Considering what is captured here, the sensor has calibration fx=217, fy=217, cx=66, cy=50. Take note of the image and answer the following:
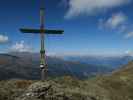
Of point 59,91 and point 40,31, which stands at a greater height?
point 40,31

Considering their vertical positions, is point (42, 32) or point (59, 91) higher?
point (42, 32)

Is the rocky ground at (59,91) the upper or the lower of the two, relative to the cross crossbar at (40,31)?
lower

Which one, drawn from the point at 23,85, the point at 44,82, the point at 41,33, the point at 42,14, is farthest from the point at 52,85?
the point at 42,14

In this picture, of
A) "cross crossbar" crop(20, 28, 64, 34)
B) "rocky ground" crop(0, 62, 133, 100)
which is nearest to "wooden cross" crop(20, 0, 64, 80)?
"cross crossbar" crop(20, 28, 64, 34)

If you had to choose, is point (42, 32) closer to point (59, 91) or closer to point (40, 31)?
point (40, 31)

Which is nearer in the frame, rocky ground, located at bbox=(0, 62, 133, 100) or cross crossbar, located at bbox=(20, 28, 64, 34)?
rocky ground, located at bbox=(0, 62, 133, 100)

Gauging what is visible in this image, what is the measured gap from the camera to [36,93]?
2314 centimetres

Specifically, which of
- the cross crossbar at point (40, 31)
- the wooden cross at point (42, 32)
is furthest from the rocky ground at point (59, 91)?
the cross crossbar at point (40, 31)

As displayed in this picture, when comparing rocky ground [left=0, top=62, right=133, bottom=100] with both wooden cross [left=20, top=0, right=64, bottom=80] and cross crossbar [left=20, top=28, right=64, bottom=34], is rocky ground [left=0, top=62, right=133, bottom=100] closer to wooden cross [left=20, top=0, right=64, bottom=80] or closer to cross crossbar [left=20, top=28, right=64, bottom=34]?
wooden cross [left=20, top=0, right=64, bottom=80]

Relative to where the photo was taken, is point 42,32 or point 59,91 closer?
point 59,91

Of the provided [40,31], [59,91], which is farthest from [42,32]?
[59,91]

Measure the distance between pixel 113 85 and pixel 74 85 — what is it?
9651 millimetres

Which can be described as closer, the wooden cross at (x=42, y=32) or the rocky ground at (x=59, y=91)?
the rocky ground at (x=59, y=91)

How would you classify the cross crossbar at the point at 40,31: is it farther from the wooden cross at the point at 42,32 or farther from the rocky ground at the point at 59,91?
the rocky ground at the point at 59,91
